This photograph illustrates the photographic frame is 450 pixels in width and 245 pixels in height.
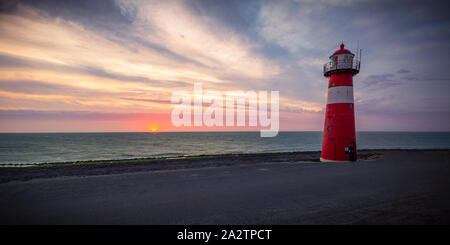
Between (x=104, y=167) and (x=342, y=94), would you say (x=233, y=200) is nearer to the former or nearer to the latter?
(x=104, y=167)

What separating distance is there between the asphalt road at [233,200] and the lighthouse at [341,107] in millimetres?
5356

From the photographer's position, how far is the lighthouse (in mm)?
14086

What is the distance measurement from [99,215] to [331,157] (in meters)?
15.1

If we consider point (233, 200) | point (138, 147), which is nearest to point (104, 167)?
point (233, 200)

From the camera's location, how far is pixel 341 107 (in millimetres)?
14297

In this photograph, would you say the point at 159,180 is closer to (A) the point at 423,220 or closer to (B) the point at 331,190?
(B) the point at 331,190

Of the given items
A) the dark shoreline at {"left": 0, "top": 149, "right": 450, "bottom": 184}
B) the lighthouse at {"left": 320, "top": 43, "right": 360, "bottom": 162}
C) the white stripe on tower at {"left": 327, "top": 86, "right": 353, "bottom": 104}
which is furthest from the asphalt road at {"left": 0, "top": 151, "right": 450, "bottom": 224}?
the white stripe on tower at {"left": 327, "top": 86, "right": 353, "bottom": 104}

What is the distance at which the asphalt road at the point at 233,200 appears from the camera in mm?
4875

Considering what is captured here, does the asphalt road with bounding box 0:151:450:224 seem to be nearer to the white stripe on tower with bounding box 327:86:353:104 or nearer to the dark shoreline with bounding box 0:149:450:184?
the dark shoreline with bounding box 0:149:450:184

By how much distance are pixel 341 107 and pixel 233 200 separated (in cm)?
1217

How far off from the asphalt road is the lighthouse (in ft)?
17.6

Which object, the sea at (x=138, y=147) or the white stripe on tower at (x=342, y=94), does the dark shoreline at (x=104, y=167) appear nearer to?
the white stripe on tower at (x=342, y=94)
